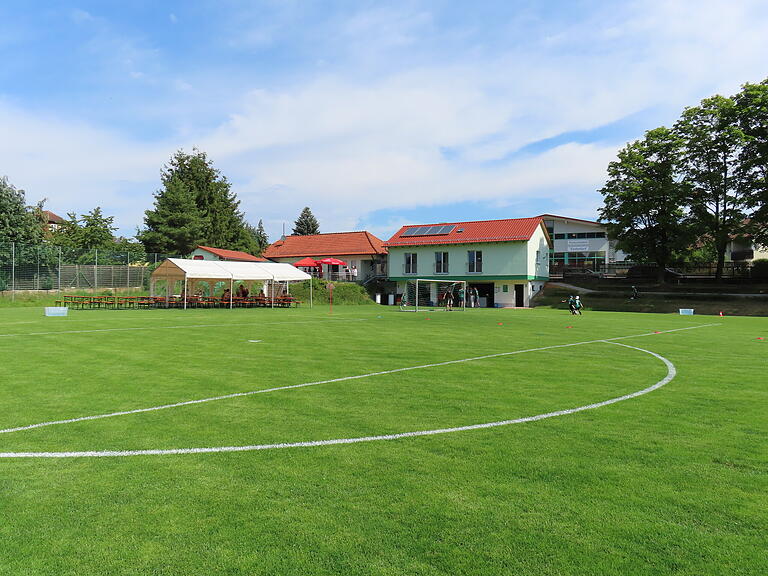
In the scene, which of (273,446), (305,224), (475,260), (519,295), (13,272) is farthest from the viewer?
(305,224)

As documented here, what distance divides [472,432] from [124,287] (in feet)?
123

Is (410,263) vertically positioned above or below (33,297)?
above

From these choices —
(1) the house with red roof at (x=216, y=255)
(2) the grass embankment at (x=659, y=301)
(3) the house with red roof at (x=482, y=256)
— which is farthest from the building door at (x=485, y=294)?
(1) the house with red roof at (x=216, y=255)

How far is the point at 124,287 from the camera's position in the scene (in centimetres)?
3675

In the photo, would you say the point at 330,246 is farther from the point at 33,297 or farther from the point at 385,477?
the point at 385,477

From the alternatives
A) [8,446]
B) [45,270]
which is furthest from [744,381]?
[45,270]

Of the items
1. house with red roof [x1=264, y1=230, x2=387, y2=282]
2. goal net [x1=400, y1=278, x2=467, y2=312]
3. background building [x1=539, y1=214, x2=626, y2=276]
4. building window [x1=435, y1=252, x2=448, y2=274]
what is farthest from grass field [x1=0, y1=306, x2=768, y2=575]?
background building [x1=539, y1=214, x2=626, y2=276]

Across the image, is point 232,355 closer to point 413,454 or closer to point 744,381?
point 413,454

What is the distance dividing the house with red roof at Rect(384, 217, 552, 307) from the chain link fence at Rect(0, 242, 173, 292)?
22.9 m

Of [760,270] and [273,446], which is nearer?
[273,446]

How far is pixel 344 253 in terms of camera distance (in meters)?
54.0

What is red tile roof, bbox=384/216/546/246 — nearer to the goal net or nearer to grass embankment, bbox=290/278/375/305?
the goal net

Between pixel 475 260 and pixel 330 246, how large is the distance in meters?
17.8

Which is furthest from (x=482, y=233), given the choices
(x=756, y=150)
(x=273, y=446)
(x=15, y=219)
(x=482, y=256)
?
(x=273, y=446)
